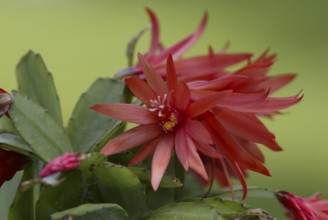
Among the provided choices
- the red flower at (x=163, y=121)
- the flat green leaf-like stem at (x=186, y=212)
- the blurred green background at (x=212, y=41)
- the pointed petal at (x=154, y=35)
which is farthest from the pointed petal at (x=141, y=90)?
the blurred green background at (x=212, y=41)

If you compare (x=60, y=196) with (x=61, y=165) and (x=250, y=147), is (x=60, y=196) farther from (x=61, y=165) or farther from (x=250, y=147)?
(x=250, y=147)

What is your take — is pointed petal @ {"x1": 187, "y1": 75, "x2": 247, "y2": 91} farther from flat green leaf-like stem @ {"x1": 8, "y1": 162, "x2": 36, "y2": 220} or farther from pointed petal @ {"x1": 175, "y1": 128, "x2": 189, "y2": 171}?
flat green leaf-like stem @ {"x1": 8, "y1": 162, "x2": 36, "y2": 220}

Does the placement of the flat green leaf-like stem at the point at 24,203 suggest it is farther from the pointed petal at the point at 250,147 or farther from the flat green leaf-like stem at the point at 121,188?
the pointed petal at the point at 250,147

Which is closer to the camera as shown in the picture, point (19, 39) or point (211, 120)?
point (211, 120)

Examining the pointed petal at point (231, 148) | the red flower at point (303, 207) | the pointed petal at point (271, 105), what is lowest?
the red flower at point (303, 207)

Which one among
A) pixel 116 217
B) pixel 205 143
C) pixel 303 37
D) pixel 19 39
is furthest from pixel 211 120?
pixel 303 37

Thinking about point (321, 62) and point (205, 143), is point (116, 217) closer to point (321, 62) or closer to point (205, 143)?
point (205, 143)
